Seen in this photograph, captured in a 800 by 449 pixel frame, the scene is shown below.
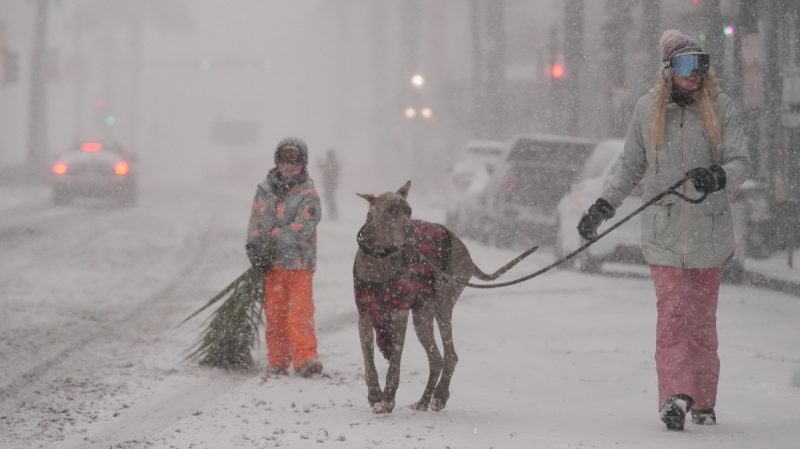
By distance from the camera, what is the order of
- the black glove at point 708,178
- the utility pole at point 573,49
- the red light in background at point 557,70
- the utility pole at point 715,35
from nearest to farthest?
the black glove at point 708,178 → the utility pole at point 715,35 → the utility pole at point 573,49 → the red light in background at point 557,70

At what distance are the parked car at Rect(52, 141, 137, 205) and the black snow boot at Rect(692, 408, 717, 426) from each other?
27747mm

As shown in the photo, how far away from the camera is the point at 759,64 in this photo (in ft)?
61.6

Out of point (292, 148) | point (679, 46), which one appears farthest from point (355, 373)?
point (679, 46)

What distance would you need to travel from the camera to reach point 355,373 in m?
8.51

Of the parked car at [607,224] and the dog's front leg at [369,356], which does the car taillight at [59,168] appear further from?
the dog's front leg at [369,356]

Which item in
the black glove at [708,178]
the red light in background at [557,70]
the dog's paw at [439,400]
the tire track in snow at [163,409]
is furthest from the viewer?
the red light in background at [557,70]

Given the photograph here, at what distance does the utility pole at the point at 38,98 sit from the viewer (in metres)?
47.1

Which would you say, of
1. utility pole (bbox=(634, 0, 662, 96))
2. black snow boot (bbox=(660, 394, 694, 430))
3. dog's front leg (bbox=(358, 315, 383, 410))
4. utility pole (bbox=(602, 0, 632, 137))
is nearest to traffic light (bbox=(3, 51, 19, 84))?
utility pole (bbox=(602, 0, 632, 137))

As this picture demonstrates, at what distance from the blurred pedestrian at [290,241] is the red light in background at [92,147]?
26.5 meters

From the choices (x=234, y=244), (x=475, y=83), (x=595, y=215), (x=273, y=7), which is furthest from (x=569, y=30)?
(x=273, y=7)

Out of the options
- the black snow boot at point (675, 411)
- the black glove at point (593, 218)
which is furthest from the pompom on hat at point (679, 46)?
the black snow boot at point (675, 411)

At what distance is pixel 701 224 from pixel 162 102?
435 feet

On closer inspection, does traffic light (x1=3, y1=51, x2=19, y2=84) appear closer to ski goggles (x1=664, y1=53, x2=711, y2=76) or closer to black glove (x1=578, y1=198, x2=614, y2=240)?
black glove (x1=578, y1=198, x2=614, y2=240)

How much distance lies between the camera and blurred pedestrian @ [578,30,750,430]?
6.31 m
